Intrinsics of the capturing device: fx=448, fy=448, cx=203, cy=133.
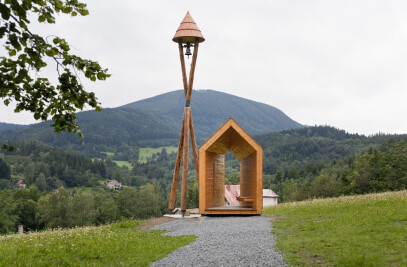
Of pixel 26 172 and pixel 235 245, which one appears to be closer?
pixel 235 245

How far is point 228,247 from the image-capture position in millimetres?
12430

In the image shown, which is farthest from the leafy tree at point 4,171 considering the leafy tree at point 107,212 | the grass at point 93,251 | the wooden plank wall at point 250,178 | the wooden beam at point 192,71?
the grass at point 93,251

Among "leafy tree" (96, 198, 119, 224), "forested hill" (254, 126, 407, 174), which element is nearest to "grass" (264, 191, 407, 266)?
"leafy tree" (96, 198, 119, 224)

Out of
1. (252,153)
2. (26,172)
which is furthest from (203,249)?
(26,172)

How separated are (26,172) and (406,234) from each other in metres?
146

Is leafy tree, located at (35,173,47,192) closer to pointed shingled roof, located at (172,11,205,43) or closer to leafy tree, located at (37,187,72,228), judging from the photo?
leafy tree, located at (37,187,72,228)

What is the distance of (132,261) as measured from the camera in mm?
10812

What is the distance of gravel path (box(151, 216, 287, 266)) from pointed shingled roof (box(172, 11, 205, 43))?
10359 millimetres

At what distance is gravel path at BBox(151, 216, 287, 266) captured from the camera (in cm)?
1060

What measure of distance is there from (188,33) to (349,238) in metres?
14.5

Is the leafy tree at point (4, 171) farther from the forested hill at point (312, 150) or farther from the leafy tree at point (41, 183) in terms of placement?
the forested hill at point (312, 150)

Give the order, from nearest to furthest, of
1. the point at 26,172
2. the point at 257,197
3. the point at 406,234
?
the point at 406,234 → the point at 257,197 → the point at 26,172

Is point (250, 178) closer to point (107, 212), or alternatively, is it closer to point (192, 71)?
point (192, 71)

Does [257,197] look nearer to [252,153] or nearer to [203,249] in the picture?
[252,153]
